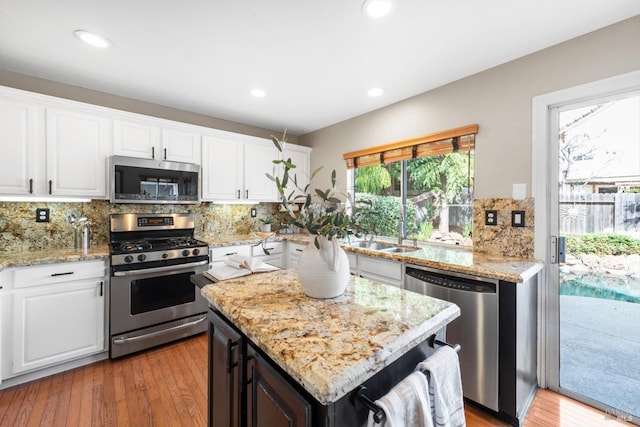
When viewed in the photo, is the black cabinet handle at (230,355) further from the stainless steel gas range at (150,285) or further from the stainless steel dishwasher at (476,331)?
the stainless steel gas range at (150,285)

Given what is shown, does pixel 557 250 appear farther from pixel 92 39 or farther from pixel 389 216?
pixel 92 39

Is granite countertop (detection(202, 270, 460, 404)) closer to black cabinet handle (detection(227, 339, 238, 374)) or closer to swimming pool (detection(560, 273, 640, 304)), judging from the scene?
black cabinet handle (detection(227, 339, 238, 374))

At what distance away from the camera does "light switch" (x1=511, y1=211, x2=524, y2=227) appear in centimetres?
212

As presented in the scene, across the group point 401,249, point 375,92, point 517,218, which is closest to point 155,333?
point 401,249

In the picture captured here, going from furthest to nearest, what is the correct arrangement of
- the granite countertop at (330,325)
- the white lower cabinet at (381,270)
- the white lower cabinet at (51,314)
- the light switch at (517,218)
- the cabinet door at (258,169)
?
the cabinet door at (258,169), the white lower cabinet at (381,270), the light switch at (517,218), the white lower cabinet at (51,314), the granite countertop at (330,325)

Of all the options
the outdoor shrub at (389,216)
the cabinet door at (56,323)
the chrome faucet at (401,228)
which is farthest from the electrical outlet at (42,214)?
the chrome faucet at (401,228)

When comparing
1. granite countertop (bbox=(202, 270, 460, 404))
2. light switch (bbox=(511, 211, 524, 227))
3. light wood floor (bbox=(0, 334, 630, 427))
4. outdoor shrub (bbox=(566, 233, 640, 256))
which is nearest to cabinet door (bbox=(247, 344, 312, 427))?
granite countertop (bbox=(202, 270, 460, 404))

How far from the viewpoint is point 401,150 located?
9.80 ft

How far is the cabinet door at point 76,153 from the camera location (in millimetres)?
2348

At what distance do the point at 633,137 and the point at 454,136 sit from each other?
1108 mm

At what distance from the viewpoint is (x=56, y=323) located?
7.08ft

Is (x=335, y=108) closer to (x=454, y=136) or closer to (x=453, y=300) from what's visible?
(x=454, y=136)

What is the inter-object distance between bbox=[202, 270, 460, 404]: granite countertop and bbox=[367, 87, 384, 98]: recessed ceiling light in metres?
2.07

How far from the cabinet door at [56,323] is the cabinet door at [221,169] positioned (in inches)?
56.5
